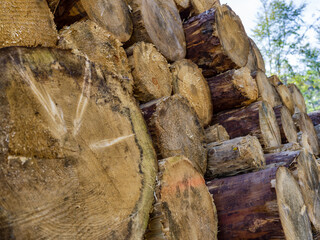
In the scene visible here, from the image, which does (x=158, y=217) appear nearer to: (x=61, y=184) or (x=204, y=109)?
(x=61, y=184)

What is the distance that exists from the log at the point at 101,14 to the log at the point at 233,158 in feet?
3.30

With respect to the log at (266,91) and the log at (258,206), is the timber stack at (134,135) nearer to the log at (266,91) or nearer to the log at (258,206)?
the log at (258,206)

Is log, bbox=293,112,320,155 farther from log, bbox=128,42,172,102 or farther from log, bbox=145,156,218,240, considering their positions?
log, bbox=145,156,218,240

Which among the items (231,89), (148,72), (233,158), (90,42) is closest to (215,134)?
(233,158)

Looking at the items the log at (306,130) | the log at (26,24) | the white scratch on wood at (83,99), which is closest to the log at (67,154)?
the white scratch on wood at (83,99)

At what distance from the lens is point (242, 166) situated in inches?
86.4

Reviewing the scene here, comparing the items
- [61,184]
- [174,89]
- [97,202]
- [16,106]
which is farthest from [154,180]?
[174,89]

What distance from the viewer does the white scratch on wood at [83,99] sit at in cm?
121

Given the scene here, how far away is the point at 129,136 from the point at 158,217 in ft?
1.25

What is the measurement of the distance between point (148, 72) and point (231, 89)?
106cm

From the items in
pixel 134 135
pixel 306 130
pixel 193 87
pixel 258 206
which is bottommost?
pixel 306 130

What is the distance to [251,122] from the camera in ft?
9.30

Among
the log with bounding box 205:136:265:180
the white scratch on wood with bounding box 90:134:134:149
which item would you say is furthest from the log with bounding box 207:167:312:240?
the white scratch on wood with bounding box 90:134:134:149

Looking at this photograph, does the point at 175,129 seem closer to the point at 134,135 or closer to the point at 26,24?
the point at 134,135
